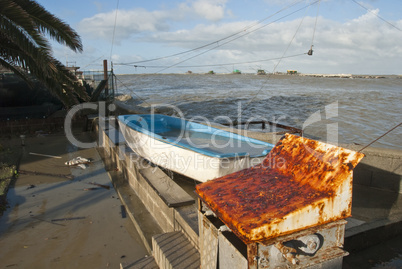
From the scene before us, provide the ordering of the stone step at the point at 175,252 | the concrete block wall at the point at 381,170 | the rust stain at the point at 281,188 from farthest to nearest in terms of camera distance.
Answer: the concrete block wall at the point at 381,170 < the stone step at the point at 175,252 < the rust stain at the point at 281,188

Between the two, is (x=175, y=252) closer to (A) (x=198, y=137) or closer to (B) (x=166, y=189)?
(B) (x=166, y=189)

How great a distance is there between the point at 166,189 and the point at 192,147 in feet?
4.79

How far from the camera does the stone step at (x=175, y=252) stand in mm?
3152

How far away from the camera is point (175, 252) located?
11.2 ft

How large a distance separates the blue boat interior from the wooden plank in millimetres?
895

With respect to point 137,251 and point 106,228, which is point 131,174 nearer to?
point 106,228

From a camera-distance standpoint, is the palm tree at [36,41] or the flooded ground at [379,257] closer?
the flooded ground at [379,257]

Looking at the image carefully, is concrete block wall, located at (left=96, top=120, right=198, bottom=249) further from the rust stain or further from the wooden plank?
the rust stain

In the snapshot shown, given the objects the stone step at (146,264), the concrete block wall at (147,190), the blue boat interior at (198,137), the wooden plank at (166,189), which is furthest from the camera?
the blue boat interior at (198,137)

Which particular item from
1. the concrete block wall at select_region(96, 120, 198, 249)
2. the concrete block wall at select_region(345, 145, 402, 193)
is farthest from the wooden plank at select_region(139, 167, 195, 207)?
the concrete block wall at select_region(345, 145, 402, 193)

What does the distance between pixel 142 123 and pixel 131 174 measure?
8.22 ft

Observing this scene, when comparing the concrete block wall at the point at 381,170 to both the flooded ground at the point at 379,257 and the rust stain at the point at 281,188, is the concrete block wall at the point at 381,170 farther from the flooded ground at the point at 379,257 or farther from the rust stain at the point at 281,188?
the rust stain at the point at 281,188

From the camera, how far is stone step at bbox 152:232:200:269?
10.3 feet

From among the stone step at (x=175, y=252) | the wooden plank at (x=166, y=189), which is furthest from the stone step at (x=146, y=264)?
the wooden plank at (x=166, y=189)
